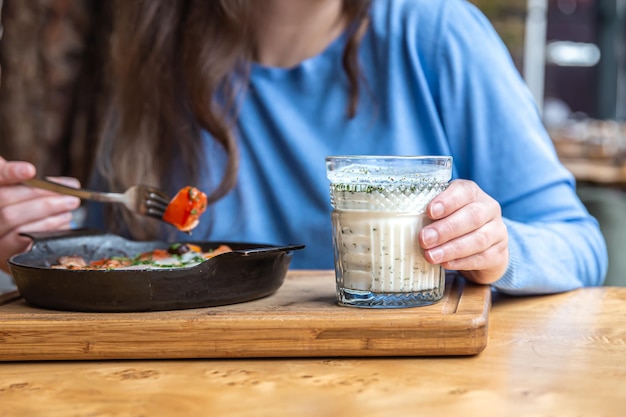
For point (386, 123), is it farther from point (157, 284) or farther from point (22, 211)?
point (157, 284)

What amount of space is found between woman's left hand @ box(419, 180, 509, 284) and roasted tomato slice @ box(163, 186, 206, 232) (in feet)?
1.65

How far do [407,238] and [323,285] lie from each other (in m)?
0.30

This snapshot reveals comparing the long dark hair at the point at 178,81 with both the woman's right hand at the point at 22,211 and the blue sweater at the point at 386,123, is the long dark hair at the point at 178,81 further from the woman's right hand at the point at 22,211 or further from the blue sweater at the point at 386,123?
the woman's right hand at the point at 22,211

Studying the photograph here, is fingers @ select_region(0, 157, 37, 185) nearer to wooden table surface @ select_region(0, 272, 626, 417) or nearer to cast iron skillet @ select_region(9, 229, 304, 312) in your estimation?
cast iron skillet @ select_region(9, 229, 304, 312)

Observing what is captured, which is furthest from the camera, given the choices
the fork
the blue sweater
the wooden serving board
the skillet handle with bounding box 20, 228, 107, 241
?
the blue sweater

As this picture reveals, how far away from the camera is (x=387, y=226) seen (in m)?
1.13

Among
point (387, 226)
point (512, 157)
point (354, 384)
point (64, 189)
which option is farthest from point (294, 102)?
point (354, 384)

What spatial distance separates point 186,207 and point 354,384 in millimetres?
632

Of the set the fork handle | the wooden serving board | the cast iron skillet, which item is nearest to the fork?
the fork handle

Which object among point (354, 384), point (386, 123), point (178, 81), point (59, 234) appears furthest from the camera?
point (178, 81)

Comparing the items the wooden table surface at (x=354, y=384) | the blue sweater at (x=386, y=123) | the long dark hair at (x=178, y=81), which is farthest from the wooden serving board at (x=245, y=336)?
the long dark hair at (x=178, y=81)

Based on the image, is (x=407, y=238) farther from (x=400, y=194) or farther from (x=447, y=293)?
(x=447, y=293)

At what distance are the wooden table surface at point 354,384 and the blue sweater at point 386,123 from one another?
65 cm

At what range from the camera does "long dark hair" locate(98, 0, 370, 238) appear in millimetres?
1977
